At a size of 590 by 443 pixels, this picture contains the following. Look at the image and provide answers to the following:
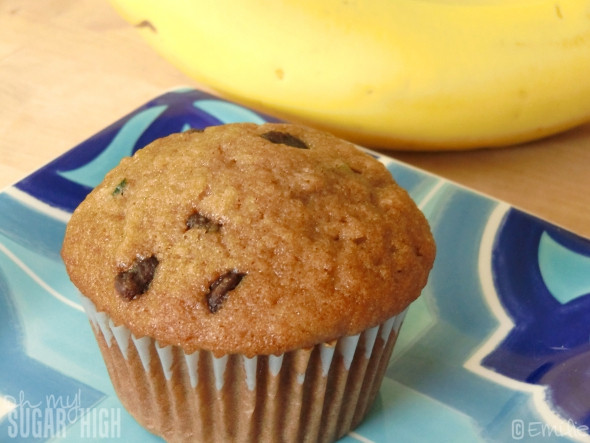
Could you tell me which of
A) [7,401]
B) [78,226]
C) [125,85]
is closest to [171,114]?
[125,85]

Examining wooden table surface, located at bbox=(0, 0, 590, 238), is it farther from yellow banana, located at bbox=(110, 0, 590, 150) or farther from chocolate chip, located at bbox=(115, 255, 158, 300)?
chocolate chip, located at bbox=(115, 255, 158, 300)

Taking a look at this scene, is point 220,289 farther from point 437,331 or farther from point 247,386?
point 437,331

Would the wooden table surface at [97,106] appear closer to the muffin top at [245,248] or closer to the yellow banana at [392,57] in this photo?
the yellow banana at [392,57]

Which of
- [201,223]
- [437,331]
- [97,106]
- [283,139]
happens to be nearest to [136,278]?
[201,223]

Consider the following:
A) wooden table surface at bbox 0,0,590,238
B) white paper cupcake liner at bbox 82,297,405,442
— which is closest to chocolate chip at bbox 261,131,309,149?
white paper cupcake liner at bbox 82,297,405,442

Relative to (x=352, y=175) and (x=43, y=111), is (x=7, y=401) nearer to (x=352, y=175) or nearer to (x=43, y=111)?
(x=352, y=175)
